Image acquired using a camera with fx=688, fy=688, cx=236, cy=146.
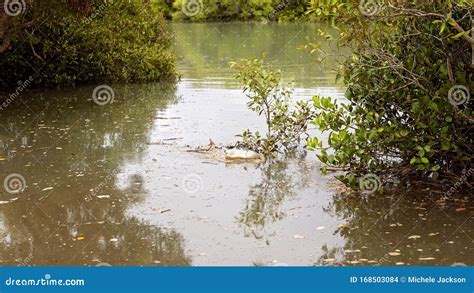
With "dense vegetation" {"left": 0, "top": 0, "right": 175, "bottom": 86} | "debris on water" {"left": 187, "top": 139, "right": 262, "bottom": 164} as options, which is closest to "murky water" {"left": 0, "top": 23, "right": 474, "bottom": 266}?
"debris on water" {"left": 187, "top": 139, "right": 262, "bottom": 164}

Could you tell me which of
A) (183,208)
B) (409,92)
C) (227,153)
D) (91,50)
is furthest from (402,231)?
(91,50)

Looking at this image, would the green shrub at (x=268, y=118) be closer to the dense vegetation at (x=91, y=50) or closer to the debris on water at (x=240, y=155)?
the debris on water at (x=240, y=155)

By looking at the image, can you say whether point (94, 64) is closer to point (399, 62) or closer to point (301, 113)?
point (301, 113)

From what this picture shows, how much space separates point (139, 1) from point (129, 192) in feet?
39.4

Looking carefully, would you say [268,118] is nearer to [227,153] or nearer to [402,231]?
[227,153]

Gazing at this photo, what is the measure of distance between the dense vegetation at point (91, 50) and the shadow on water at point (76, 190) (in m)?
2.35

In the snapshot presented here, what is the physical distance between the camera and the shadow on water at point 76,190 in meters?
6.84

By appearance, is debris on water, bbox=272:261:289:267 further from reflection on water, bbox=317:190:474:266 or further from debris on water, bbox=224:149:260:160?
debris on water, bbox=224:149:260:160

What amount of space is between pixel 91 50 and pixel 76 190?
392 inches

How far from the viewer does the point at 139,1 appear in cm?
1978

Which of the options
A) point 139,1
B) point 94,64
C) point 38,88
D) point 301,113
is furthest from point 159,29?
point 301,113

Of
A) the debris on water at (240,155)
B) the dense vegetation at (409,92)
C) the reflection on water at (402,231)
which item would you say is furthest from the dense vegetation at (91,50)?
the reflection on water at (402,231)

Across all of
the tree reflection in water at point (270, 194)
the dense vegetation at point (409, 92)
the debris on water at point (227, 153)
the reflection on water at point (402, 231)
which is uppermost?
the dense vegetation at point (409, 92)

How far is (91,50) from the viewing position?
1827 cm
